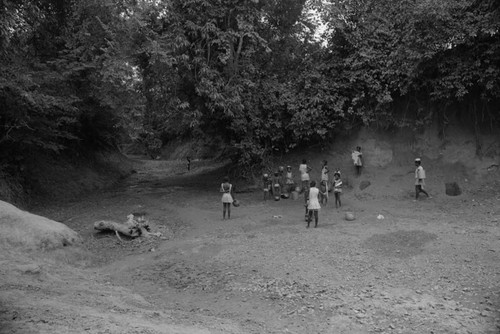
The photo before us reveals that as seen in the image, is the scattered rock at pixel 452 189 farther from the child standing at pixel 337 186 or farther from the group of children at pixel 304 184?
the child standing at pixel 337 186

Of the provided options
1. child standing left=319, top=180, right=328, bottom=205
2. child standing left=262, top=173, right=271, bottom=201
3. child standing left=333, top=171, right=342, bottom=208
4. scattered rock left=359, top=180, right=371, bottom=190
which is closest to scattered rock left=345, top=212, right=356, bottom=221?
child standing left=333, top=171, right=342, bottom=208

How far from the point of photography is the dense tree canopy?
49.3 feet

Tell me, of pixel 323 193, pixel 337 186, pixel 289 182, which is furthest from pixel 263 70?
pixel 337 186

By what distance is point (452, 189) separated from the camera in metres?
15.5

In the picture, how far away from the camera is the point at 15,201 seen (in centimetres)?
1627

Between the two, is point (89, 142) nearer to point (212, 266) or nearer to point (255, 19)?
point (255, 19)

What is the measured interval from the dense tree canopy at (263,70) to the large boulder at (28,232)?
17.1ft

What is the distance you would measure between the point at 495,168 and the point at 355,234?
763cm

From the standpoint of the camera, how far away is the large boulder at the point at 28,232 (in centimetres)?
981

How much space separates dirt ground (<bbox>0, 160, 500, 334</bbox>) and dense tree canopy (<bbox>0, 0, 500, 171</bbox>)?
4334 mm

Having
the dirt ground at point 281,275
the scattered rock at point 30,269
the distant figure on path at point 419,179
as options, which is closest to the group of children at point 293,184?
the dirt ground at point 281,275

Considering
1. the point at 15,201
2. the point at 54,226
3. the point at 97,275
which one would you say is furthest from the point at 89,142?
the point at 97,275

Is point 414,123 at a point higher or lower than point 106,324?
higher

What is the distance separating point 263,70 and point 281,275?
13035mm
